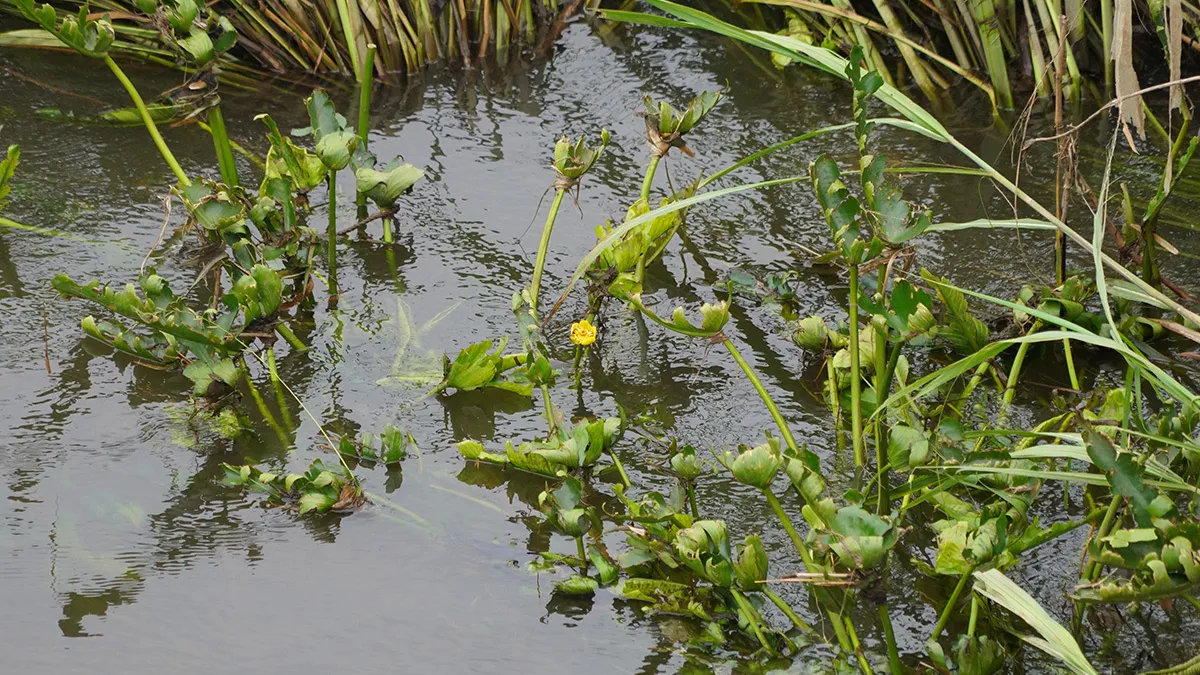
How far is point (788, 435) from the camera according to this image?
1.75m

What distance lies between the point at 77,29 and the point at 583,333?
101cm

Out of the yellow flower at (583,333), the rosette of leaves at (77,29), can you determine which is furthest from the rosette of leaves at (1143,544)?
the rosette of leaves at (77,29)

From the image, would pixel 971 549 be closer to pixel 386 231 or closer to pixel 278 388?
pixel 278 388

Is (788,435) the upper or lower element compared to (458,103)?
lower

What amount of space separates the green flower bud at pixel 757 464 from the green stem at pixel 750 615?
17 centimetres

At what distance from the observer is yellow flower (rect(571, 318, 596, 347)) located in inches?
77.1

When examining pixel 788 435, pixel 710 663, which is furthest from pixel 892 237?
pixel 710 663

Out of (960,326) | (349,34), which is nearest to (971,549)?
(960,326)

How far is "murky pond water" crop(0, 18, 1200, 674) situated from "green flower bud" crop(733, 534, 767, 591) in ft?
0.41

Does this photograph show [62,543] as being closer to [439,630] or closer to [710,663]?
[439,630]

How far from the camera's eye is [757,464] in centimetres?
139

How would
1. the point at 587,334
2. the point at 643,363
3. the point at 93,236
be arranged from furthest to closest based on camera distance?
the point at 93,236 → the point at 643,363 → the point at 587,334

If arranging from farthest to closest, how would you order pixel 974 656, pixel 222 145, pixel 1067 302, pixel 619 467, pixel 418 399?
pixel 222 145, pixel 418 399, pixel 1067 302, pixel 619 467, pixel 974 656

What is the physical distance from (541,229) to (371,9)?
91 cm
